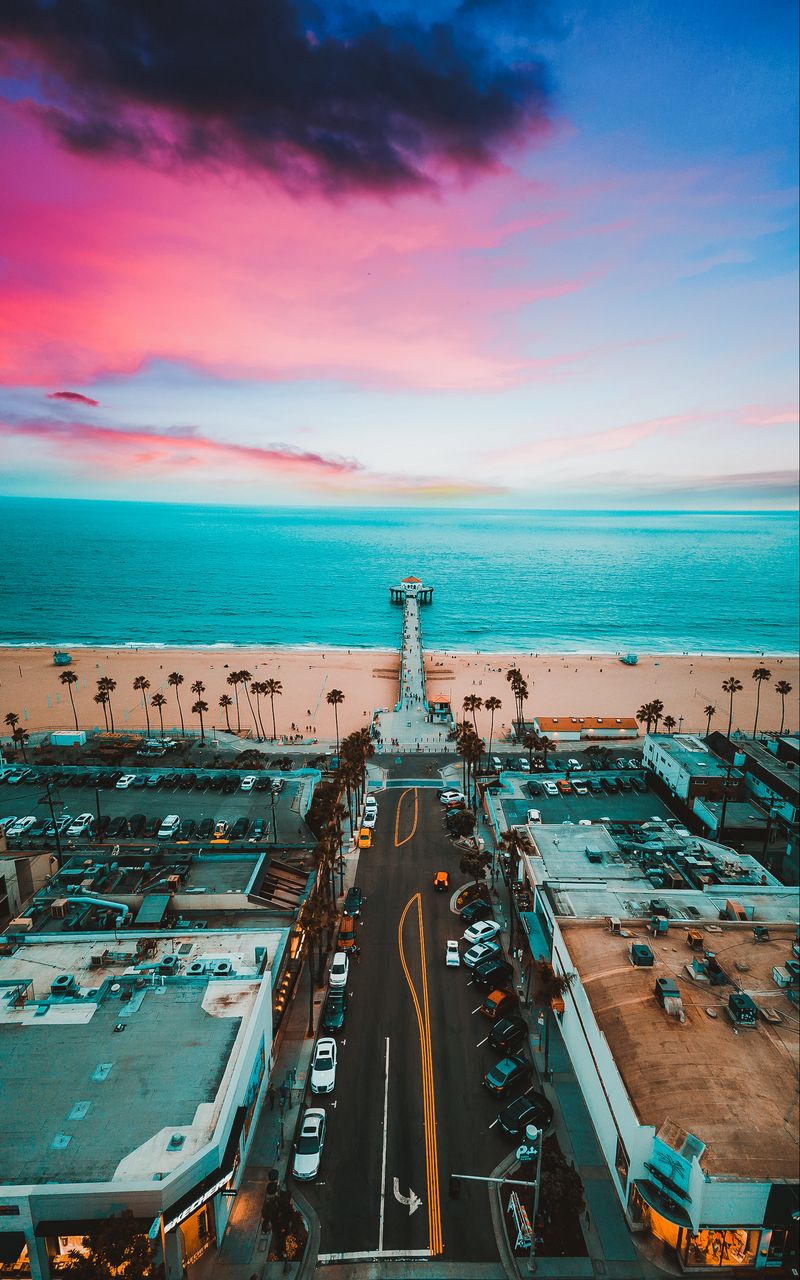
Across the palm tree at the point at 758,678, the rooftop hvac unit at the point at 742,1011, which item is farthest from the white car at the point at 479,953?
the palm tree at the point at 758,678

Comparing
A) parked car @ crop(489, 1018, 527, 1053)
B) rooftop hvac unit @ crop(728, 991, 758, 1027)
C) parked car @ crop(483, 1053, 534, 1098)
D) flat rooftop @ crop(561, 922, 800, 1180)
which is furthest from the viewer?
parked car @ crop(489, 1018, 527, 1053)

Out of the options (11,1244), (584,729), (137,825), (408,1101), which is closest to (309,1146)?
(408,1101)

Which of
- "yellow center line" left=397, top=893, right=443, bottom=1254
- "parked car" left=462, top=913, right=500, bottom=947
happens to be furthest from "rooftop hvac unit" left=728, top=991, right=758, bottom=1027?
"parked car" left=462, top=913, right=500, bottom=947

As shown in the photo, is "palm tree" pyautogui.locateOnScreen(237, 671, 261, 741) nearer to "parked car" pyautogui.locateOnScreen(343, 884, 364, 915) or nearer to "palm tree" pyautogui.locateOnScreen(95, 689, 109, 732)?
"palm tree" pyautogui.locateOnScreen(95, 689, 109, 732)

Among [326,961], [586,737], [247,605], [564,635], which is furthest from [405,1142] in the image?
[247,605]

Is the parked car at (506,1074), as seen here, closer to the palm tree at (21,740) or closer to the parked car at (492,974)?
the parked car at (492,974)

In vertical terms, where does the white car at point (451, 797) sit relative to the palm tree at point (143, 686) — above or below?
below
